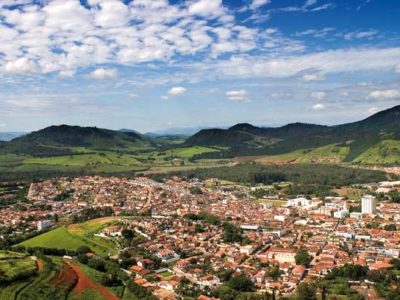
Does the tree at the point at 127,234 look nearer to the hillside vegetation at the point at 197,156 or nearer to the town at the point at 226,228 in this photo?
the town at the point at 226,228

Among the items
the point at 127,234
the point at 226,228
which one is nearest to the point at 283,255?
the point at 226,228

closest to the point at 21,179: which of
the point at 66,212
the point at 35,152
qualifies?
the point at 66,212

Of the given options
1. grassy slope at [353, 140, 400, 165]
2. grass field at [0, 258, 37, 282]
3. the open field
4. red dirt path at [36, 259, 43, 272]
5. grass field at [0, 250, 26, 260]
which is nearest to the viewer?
grass field at [0, 258, 37, 282]

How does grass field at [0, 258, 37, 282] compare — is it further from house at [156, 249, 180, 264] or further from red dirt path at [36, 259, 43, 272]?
house at [156, 249, 180, 264]

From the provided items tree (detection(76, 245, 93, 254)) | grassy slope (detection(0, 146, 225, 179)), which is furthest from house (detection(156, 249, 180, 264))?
grassy slope (detection(0, 146, 225, 179))

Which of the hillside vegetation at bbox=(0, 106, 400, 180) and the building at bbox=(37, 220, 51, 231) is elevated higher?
the hillside vegetation at bbox=(0, 106, 400, 180)

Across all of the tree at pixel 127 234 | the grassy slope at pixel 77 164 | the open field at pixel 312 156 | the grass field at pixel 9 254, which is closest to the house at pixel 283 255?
the tree at pixel 127 234

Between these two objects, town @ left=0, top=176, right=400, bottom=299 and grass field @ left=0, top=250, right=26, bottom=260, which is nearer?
town @ left=0, top=176, right=400, bottom=299
